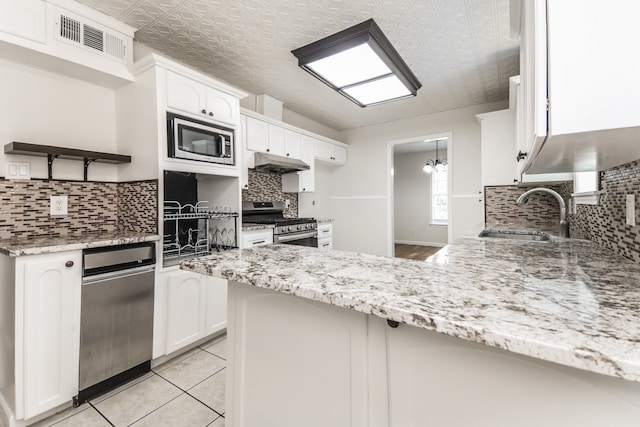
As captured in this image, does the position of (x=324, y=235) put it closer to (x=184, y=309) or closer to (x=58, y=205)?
(x=184, y=309)

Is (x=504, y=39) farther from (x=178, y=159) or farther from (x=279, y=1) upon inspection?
(x=178, y=159)

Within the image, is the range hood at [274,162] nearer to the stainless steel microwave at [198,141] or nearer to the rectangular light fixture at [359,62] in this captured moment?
the stainless steel microwave at [198,141]

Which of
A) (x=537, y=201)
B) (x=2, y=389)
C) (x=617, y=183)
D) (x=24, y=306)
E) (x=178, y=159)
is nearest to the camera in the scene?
(x=617, y=183)

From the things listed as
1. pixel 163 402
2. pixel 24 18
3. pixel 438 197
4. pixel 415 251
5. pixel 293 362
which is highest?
pixel 24 18

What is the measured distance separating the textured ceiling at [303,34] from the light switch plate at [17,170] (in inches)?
46.1

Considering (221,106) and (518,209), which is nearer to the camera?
(221,106)

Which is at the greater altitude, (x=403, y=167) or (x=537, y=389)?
(x=403, y=167)

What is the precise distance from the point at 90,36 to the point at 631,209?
3134 mm

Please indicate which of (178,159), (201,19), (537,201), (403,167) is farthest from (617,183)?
(403,167)

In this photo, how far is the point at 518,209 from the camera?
10.3ft

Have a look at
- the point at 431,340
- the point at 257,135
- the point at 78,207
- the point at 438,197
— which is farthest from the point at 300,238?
the point at 438,197

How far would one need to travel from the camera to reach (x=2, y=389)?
5.34 ft

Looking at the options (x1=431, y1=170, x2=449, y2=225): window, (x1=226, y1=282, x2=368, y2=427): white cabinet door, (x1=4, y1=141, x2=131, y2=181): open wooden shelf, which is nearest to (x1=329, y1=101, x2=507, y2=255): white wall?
(x1=431, y1=170, x2=449, y2=225): window

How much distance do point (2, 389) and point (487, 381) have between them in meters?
2.46
